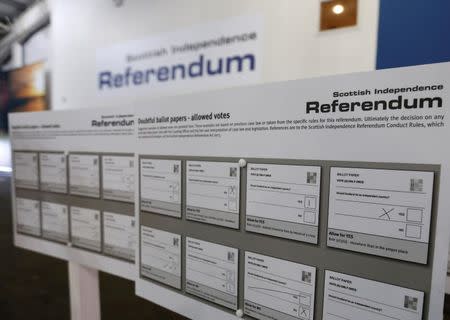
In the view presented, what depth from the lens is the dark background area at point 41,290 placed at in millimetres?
1982

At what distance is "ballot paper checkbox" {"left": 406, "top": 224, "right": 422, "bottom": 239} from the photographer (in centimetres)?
58

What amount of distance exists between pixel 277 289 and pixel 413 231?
33 cm

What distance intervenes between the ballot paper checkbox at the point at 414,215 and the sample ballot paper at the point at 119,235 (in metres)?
0.90

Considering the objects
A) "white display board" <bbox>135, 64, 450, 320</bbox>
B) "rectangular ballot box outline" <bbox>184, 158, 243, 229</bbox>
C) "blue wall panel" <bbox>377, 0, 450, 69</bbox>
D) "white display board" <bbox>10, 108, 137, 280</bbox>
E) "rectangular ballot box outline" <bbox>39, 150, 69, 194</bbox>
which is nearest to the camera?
"white display board" <bbox>135, 64, 450, 320</bbox>

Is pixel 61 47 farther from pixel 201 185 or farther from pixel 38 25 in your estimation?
pixel 201 185

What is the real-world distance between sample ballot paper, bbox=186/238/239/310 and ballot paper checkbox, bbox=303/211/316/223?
0.71 feet

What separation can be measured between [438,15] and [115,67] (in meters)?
1.85

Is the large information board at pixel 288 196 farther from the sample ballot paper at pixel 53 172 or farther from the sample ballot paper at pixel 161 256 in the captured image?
the sample ballot paper at pixel 53 172

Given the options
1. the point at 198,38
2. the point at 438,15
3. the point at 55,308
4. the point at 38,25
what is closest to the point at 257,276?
the point at 438,15

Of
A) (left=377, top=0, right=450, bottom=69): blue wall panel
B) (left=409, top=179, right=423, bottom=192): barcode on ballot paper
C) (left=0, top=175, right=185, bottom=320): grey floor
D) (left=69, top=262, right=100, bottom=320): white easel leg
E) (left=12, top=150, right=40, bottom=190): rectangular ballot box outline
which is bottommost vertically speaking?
(left=0, top=175, right=185, bottom=320): grey floor

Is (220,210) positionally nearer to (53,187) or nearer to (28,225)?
(53,187)

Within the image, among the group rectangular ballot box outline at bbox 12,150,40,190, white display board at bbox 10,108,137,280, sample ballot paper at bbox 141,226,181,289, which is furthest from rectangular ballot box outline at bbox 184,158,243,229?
rectangular ballot box outline at bbox 12,150,40,190

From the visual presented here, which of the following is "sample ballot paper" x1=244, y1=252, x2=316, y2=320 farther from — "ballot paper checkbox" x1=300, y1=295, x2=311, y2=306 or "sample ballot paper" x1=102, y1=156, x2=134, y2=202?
"sample ballot paper" x1=102, y1=156, x2=134, y2=202

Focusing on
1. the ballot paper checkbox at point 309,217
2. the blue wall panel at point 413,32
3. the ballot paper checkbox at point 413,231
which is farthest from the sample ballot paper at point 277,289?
the blue wall panel at point 413,32
